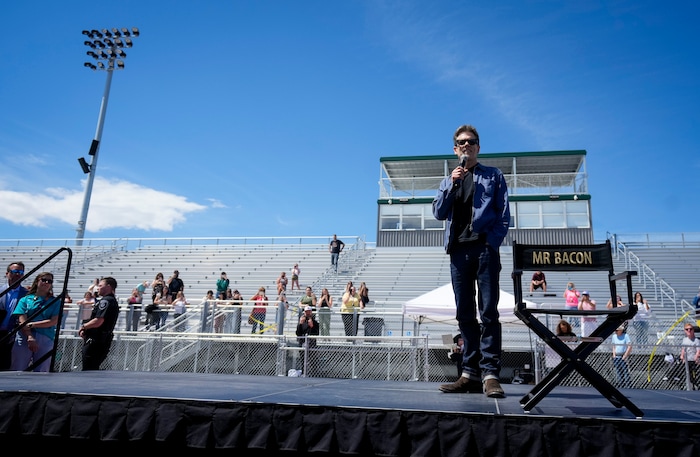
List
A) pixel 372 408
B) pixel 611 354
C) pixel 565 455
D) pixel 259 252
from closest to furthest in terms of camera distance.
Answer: pixel 565 455, pixel 372 408, pixel 611 354, pixel 259 252

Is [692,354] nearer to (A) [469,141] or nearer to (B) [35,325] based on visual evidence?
(A) [469,141]

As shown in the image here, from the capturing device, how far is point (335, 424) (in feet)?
8.05

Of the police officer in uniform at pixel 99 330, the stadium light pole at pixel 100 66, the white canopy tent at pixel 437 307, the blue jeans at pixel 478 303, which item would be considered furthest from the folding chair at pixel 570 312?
the stadium light pole at pixel 100 66

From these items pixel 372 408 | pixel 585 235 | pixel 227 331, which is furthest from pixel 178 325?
pixel 585 235

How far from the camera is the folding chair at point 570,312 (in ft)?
8.46

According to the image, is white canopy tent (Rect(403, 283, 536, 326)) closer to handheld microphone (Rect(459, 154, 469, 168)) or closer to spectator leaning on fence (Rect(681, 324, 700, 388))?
spectator leaning on fence (Rect(681, 324, 700, 388))

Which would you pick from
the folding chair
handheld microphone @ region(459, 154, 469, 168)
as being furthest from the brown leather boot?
handheld microphone @ region(459, 154, 469, 168)

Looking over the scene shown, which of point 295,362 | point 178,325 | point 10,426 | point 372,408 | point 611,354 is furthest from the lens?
point 178,325

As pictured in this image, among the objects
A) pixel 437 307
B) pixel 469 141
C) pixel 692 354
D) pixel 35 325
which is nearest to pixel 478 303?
pixel 469 141

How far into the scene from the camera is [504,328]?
13.1m

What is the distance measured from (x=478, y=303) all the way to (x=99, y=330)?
5.24 m

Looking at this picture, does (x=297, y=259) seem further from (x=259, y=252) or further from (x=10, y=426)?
(x=10, y=426)

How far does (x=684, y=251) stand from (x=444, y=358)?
1863 cm

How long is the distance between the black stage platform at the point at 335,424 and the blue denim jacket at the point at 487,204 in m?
1.08
